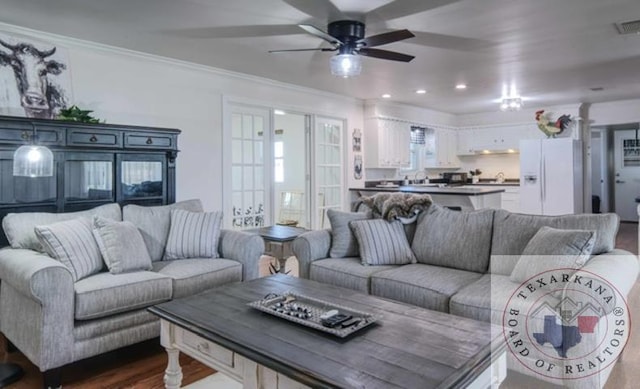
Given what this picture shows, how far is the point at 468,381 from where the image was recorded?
1.38m

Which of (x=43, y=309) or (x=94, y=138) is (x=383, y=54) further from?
(x=43, y=309)

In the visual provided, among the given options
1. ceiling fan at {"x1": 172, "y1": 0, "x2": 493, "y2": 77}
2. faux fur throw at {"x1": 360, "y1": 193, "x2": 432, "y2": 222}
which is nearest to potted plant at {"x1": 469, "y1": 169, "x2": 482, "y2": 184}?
ceiling fan at {"x1": 172, "y1": 0, "x2": 493, "y2": 77}

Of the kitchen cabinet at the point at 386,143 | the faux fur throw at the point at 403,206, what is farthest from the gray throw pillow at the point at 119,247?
the kitchen cabinet at the point at 386,143

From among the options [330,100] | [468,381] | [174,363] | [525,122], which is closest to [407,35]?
[468,381]

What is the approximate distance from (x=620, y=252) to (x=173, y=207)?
134 inches

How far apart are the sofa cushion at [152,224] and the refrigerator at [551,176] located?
606 cm

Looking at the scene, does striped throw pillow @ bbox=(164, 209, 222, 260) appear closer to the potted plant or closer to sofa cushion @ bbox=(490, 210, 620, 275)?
sofa cushion @ bbox=(490, 210, 620, 275)

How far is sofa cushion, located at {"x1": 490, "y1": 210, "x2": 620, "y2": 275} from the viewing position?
2.59m

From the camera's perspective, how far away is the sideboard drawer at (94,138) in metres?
3.34

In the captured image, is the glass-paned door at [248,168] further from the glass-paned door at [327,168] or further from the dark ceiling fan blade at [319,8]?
the dark ceiling fan blade at [319,8]

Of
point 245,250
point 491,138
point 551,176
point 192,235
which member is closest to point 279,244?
point 245,250

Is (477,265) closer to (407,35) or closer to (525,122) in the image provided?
(407,35)

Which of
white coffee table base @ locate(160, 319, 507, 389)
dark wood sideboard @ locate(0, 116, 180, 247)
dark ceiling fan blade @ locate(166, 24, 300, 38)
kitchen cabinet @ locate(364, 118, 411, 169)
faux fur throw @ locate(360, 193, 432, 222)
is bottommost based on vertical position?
white coffee table base @ locate(160, 319, 507, 389)

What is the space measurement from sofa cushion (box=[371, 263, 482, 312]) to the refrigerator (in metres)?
4.82
